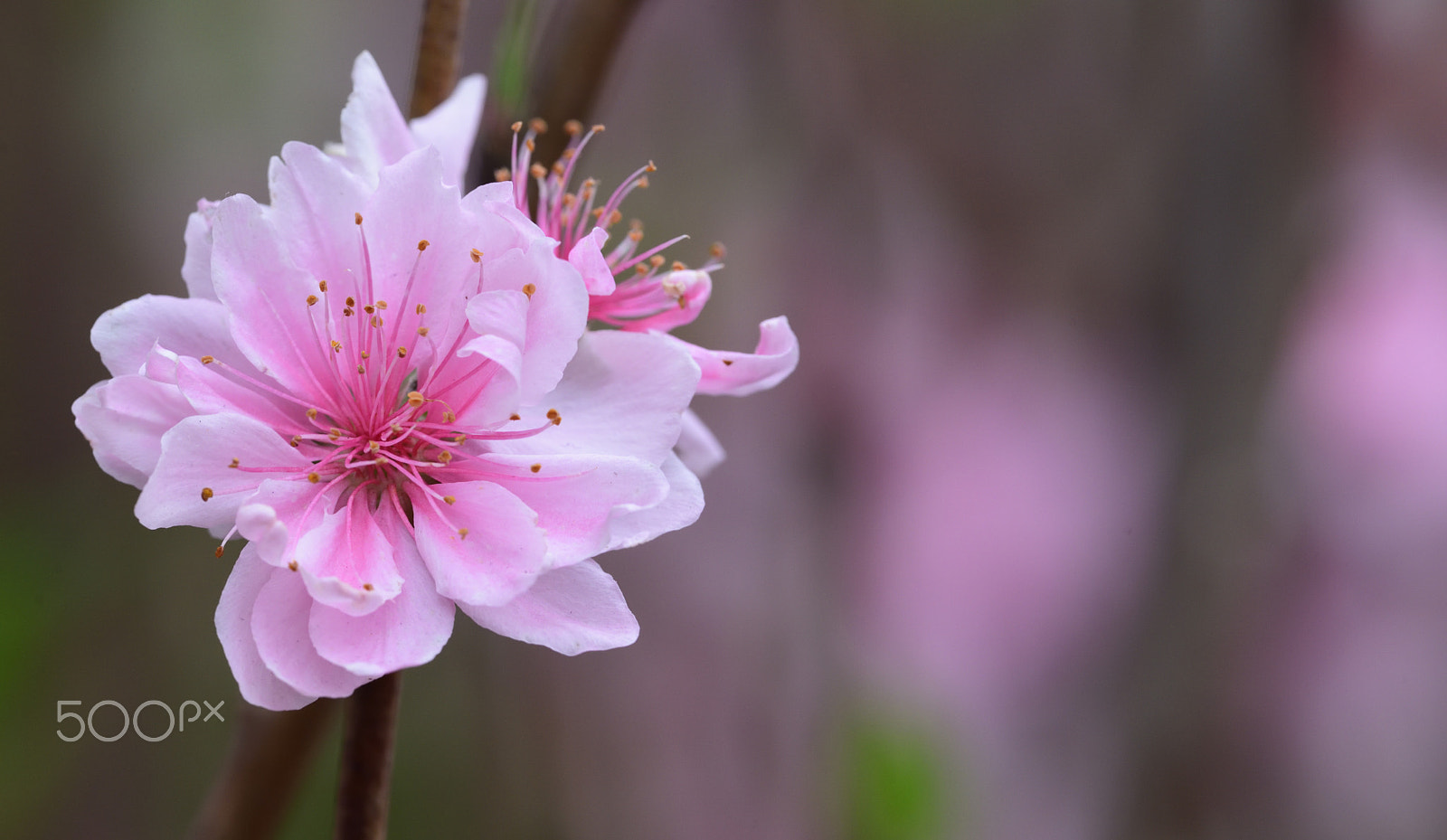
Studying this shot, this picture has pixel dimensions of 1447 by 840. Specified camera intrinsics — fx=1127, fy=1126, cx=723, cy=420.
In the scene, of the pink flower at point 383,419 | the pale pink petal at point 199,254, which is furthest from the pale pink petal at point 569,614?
the pale pink petal at point 199,254

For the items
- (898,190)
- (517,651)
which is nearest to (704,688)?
(517,651)

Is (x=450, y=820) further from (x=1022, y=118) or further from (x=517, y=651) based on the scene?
(x=1022, y=118)

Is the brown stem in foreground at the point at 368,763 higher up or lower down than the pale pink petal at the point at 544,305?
lower down

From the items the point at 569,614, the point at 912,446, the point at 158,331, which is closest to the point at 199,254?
the point at 158,331

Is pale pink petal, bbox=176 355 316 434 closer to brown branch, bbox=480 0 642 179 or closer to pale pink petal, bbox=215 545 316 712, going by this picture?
pale pink petal, bbox=215 545 316 712

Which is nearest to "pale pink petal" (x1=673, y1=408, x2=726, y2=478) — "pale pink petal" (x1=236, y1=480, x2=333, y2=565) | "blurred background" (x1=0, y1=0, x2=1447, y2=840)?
"pale pink petal" (x1=236, y1=480, x2=333, y2=565)

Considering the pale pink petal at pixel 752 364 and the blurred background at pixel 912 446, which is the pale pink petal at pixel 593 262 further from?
the blurred background at pixel 912 446
